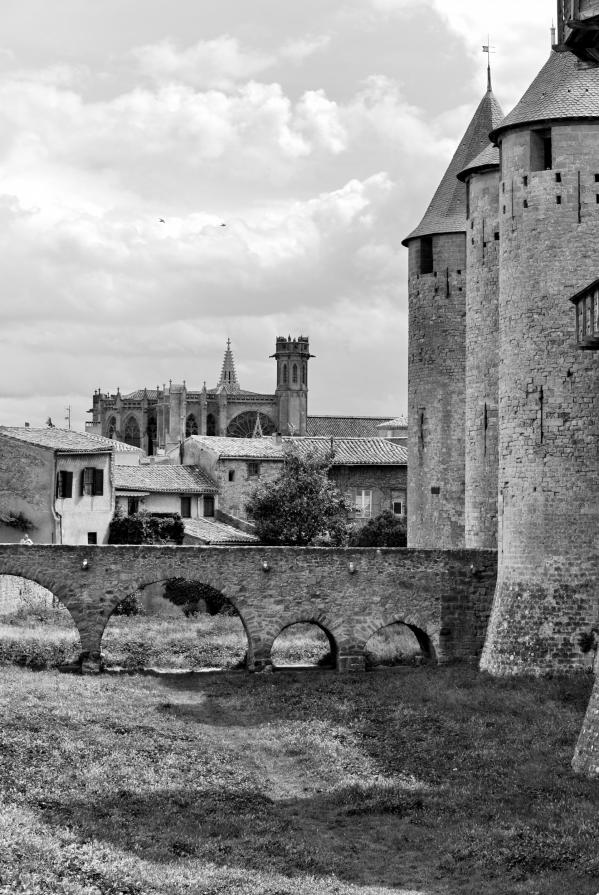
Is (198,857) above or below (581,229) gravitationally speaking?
below

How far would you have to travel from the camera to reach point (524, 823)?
72.8 ft

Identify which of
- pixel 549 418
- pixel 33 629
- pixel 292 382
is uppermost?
pixel 292 382

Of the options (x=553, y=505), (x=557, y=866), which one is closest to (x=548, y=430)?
(x=553, y=505)

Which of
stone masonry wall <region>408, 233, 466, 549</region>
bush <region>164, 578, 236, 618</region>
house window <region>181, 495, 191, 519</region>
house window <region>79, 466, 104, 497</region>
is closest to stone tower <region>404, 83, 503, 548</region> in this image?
stone masonry wall <region>408, 233, 466, 549</region>

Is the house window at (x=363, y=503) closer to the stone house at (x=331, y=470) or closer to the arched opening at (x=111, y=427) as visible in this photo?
the stone house at (x=331, y=470)

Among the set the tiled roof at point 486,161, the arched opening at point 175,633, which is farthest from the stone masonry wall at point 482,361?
the arched opening at point 175,633

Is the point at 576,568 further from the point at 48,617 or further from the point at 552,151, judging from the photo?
the point at 48,617

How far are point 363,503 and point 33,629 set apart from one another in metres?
33.9

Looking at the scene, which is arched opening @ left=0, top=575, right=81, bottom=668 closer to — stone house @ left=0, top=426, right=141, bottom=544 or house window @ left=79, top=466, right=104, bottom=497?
stone house @ left=0, top=426, right=141, bottom=544

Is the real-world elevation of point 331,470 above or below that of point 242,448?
below

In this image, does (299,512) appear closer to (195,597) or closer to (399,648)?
(195,597)

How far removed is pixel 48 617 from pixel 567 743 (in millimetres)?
27901

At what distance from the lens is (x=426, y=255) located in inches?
1858

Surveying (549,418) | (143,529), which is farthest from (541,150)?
(143,529)
